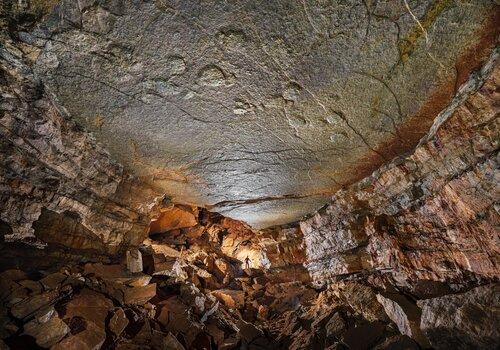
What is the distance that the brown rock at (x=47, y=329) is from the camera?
3018 millimetres

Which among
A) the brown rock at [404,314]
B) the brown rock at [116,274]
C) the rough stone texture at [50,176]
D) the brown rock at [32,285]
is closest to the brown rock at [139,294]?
the brown rock at [116,274]

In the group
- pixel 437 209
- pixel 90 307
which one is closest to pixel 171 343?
pixel 90 307

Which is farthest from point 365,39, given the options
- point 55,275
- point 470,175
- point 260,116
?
point 55,275

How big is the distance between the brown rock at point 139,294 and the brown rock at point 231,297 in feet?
6.53

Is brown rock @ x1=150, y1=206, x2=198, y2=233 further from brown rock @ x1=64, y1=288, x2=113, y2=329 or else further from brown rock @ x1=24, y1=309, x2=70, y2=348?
brown rock @ x1=24, y1=309, x2=70, y2=348

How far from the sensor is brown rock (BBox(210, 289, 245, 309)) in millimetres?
6105

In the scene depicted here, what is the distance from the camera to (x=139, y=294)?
14.4ft

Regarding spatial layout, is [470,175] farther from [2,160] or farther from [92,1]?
[2,160]

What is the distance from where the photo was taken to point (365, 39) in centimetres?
216

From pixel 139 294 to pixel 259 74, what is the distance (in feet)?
12.6

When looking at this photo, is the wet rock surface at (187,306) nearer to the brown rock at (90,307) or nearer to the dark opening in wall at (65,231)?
the brown rock at (90,307)

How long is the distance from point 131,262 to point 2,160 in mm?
2561

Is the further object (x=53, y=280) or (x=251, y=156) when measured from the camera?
(x=251, y=156)

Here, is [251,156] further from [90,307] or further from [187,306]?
→ [187,306]
